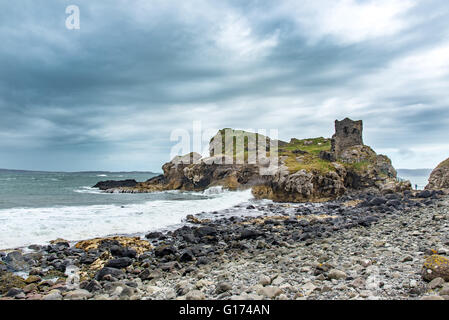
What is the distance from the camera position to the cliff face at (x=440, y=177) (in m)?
44.9

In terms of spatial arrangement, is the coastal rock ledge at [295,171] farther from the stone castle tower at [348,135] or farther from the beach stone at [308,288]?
the beach stone at [308,288]

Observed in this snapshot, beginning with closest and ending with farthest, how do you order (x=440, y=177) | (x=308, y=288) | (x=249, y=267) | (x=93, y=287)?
(x=308, y=288), (x=93, y=287), (x=249, y=267), (x=440, y=177)

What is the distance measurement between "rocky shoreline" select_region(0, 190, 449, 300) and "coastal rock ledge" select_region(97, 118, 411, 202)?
25.2m

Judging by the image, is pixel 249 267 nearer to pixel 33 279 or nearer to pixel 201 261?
pixel 201 261

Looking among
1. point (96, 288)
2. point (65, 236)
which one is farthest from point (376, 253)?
point (65, 236)

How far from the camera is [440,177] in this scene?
4581 centimetres

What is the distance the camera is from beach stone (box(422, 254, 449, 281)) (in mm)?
6605

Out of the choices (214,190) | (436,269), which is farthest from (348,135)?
(436,269)

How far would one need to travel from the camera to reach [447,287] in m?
5.98

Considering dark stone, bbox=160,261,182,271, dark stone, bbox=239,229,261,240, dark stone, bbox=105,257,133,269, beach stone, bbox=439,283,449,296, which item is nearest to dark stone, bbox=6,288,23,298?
dark stone, bbox=105,257,133,269

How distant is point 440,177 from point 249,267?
49.4 meters

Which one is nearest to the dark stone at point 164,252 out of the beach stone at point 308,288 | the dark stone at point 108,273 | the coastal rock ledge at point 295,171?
the dark stone at point 108,273

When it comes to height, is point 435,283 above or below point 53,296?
above
